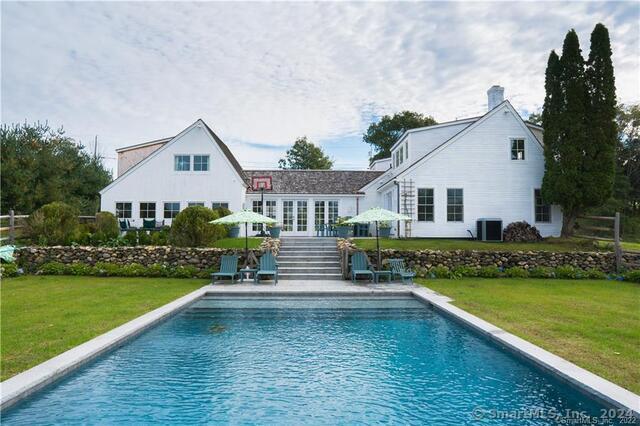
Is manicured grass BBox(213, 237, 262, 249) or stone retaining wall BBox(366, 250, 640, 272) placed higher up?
manicured grass BBox(213, 237, 262, 249)

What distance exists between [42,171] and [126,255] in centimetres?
1768

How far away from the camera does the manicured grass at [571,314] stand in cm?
601

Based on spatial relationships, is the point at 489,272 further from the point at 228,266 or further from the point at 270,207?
the point at 270,207

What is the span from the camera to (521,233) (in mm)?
20812

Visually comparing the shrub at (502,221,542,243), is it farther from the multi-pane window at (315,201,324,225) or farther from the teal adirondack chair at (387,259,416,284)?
the multi-pane window at (315,201,324,225)

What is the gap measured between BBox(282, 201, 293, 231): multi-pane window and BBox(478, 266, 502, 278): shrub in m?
13.3

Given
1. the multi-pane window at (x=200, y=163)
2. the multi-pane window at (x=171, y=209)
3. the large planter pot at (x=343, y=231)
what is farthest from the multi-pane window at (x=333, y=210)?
the multi-pane window at (x=171, y=209)

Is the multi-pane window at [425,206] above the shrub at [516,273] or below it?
above

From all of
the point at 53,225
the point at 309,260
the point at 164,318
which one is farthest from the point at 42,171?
the point at 164,318

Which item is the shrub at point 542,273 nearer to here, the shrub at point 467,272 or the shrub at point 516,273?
the shrub at point 516,273

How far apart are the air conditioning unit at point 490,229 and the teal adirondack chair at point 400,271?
6.92 meters

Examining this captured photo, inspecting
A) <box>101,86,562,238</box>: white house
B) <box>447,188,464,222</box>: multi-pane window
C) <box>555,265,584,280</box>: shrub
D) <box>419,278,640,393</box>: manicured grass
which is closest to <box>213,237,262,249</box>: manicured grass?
<box>101,86,562,238</box>: white house

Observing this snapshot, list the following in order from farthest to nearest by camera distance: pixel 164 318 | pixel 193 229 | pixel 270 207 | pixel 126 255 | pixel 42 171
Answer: pixel 42 171, pixel 270 207, pixel 193 229, pixel 126 255, pixel 164 318

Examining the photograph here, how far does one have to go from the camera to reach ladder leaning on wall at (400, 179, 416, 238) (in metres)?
21.1
